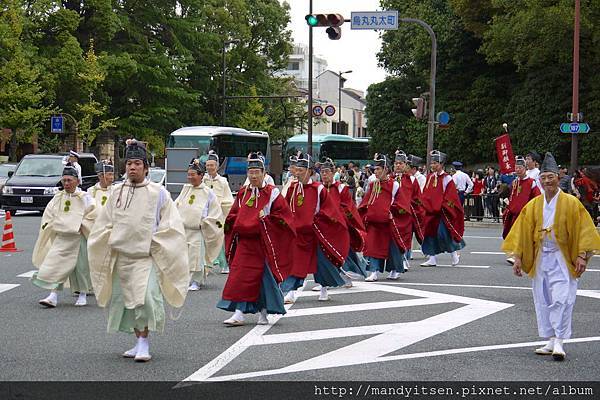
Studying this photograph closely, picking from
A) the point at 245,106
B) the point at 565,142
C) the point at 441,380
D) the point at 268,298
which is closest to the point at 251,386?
the point at 441,380

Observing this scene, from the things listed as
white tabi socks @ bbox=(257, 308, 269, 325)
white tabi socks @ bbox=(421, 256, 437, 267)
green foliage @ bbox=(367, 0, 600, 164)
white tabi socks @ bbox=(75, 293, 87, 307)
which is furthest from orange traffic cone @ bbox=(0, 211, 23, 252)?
green foliage @ bbox=(367, 0, 600, 164)

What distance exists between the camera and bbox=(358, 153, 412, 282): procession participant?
570 inches

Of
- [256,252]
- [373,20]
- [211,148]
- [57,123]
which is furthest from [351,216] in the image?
[211,148]

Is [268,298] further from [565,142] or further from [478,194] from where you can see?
[565,142]

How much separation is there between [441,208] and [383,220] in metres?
2.95

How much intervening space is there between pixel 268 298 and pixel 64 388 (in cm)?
324

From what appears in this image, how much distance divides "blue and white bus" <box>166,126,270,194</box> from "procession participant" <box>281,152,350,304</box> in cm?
2710

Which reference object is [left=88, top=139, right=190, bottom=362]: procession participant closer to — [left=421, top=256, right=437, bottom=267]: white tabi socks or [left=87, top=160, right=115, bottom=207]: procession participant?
[left=87, top=160, right=115, bottom=207]: procession participant

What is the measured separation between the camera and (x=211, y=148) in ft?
142

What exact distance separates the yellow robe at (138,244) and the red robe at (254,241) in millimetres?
1470

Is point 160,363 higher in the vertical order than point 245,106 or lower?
lower

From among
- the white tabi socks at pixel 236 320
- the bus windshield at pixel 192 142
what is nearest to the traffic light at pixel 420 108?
the white tabi socks at pixel 236 320

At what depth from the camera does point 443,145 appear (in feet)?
153

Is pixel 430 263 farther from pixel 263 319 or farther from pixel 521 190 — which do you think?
pixel 263 319
